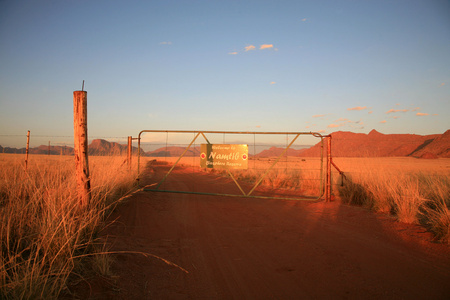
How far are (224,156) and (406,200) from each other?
626 cm

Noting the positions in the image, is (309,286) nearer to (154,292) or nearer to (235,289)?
(235,289)

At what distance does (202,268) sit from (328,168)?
24.2ft

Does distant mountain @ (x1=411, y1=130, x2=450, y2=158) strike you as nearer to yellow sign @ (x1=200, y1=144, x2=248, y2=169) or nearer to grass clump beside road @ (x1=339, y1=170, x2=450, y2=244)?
grass clump beside road @ (x1=339, y1=170, x2=450, y2=244)

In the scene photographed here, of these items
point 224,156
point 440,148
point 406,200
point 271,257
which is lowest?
point 271,257

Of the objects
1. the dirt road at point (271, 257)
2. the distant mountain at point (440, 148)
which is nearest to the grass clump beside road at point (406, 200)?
the dirt road at point (271, 257)

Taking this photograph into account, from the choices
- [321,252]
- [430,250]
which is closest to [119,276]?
[321,252]

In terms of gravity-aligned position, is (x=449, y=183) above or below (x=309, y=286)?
above

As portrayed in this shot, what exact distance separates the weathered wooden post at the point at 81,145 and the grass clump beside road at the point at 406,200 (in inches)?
320

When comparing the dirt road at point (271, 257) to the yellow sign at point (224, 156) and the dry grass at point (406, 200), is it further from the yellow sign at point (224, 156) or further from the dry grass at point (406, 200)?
the yellow sign at point (224, 156)

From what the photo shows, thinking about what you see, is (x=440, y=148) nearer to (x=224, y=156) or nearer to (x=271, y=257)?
(x=224, y=156)

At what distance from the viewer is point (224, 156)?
10992 mm

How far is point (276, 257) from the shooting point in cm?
526

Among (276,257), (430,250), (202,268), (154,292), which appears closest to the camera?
(154,292)

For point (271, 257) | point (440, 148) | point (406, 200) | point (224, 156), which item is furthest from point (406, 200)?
point (440, 148)
